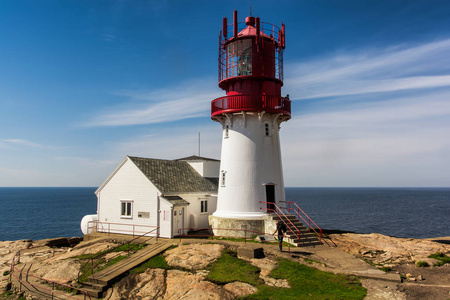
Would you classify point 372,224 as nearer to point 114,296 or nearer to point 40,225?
point 114,296

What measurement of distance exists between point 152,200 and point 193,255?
7069 mm

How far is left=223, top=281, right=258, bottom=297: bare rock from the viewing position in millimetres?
Answer: 13523

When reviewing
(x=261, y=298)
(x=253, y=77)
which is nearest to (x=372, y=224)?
(x=253, y=77)

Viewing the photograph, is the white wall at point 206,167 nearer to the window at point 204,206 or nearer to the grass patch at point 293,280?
the window at point 204,206

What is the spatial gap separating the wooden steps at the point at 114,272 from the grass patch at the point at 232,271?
4.18 metres

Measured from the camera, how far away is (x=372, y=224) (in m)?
56.5

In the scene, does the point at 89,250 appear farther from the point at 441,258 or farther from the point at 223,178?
the point at 441,258

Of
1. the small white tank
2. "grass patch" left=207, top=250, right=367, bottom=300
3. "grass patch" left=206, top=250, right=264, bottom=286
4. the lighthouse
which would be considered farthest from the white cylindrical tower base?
the small white tank

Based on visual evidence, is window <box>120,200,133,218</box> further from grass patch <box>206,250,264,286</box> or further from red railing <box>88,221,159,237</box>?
grass patch <box>206,250,264,286</box>

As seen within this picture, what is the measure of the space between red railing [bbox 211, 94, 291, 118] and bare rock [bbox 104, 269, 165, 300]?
11.2m

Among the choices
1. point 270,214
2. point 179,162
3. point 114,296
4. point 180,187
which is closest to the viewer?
point 114,296

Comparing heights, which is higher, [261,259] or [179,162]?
[179,162]

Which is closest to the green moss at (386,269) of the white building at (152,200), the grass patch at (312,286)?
the grass patch at (312,286)

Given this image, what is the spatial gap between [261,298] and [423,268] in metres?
9.05
